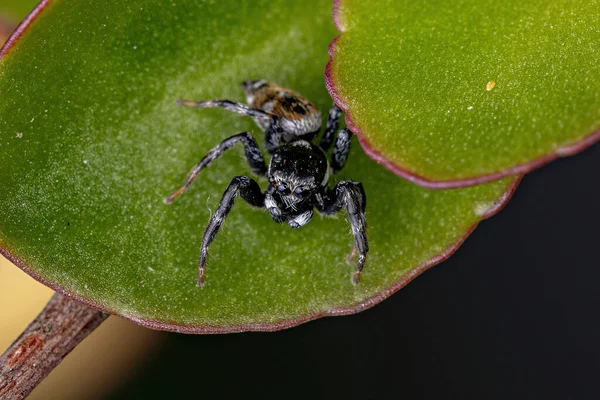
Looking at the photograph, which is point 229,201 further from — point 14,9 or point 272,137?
point 14,9

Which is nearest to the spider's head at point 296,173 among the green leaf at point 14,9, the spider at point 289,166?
the spider at point 289,166

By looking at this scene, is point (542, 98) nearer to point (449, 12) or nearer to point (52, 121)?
point (449, 12)

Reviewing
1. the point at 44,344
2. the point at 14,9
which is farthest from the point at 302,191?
the point at 14,9

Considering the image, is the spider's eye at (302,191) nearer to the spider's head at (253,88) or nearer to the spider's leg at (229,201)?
the spider's leg at (229,201)

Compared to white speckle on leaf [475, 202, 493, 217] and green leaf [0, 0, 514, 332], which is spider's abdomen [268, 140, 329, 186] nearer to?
green leaf [0, 0, 514, 332]

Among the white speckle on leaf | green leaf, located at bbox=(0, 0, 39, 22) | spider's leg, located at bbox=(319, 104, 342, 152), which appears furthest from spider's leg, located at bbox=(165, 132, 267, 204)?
green leaf, located at bbox=(0, 0, 39, 22)

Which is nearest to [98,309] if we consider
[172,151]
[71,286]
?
[71,286]
